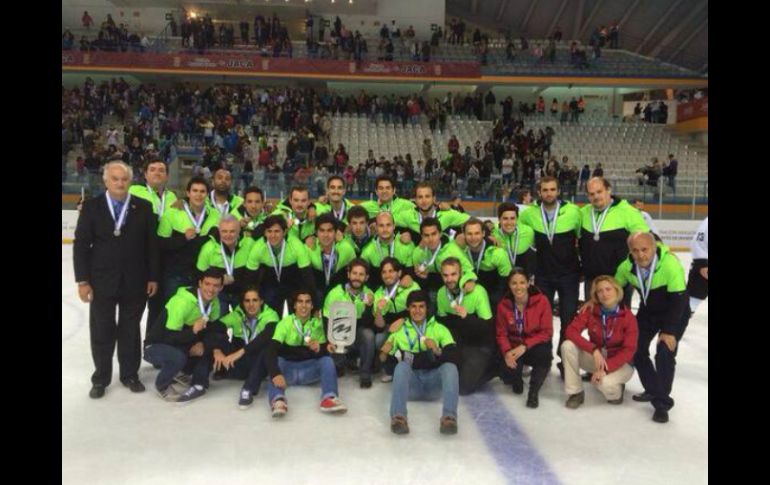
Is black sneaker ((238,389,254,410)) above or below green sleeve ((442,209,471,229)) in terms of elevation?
below

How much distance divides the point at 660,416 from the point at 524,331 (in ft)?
3.84

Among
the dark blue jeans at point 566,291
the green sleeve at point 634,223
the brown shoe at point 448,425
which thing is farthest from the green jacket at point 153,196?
the green sleeve at point 634,223

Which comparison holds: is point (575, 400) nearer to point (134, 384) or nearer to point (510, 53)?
point (134, 384)

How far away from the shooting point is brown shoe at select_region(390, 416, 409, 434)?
4.33 meters

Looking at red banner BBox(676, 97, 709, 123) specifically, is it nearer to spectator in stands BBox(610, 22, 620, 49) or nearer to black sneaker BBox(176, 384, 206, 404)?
spectator in stands BBox(610, 22, 620, 49)

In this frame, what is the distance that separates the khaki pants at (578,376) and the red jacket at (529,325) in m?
0.20

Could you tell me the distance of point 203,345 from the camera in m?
5.12

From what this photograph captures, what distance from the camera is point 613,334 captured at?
492 centimetres

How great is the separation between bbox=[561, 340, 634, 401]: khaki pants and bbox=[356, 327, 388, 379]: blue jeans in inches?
59.7

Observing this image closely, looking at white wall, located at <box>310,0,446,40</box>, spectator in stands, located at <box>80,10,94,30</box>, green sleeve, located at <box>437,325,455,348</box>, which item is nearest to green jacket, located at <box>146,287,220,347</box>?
green sleeve, located at <box>437,325,455,348</box>

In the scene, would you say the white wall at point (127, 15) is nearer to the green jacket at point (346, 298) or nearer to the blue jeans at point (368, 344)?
the green jacket at point (346, 298)
